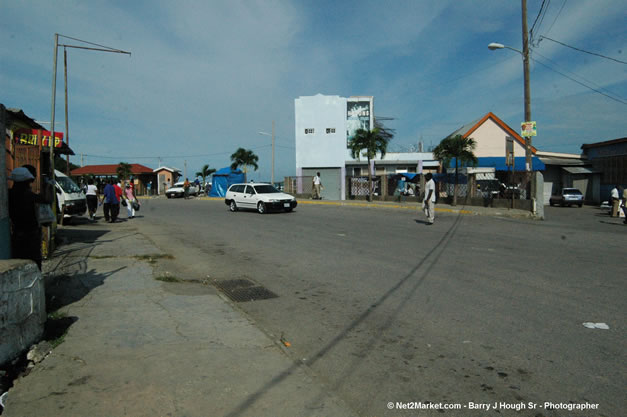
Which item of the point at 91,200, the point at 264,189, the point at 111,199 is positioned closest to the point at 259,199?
the point at 264,189

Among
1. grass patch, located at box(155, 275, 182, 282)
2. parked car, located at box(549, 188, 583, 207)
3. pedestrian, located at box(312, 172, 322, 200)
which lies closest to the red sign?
grass patch, located at box(155, 275, 182, 282)

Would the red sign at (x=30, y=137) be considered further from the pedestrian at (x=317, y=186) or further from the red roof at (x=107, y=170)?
the red roof at (x=107, y=170)

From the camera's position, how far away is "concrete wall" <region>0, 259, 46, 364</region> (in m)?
3.42

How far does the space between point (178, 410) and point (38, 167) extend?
26.2ft

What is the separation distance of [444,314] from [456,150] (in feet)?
66.9

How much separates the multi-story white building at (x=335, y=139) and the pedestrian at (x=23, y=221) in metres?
38.0

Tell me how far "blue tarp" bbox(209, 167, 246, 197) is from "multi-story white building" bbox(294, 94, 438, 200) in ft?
23.6

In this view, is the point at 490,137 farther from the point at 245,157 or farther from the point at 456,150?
the point at 245,157

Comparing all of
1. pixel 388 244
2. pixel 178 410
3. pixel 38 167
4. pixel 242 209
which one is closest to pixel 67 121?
pixel 242 209

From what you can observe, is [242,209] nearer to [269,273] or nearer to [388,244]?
[388,244]

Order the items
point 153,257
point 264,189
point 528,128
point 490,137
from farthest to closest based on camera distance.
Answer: point 490,137, point 264,189, point 528,128, point 153,257

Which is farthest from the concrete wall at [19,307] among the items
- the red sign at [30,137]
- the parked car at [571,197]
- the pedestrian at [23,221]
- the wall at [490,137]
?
the wall at [490,137]

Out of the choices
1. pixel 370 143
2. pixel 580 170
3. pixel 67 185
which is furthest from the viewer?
pixel 580 170

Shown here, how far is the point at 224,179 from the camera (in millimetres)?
39281
